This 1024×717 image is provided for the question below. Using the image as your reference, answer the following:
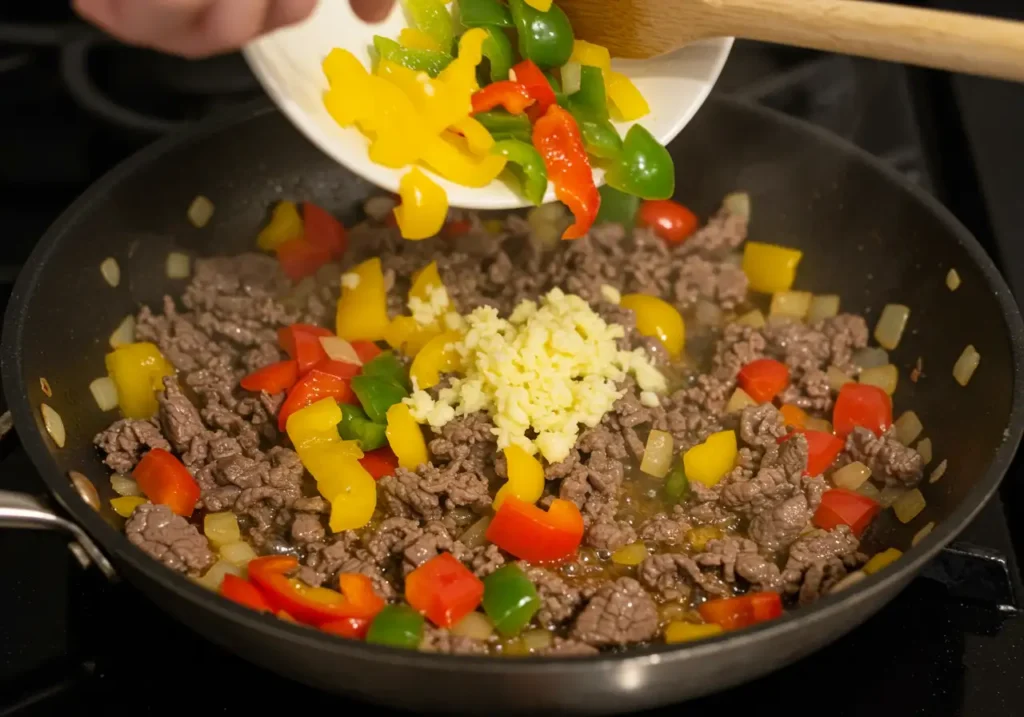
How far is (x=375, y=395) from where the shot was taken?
2.15 meters

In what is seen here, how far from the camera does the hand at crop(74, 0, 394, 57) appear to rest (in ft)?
4.62

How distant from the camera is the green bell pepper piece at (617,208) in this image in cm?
265

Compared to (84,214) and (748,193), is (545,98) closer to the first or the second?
(748,193)

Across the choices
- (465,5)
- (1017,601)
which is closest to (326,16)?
(465,5)

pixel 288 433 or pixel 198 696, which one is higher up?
pixel 288 433

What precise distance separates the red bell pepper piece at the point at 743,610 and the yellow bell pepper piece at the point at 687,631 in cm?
2

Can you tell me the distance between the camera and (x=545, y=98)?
2051mm

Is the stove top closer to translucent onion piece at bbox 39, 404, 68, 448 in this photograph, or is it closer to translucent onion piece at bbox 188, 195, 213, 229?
translucent onion piece at bbox 39, 404, 68, 448

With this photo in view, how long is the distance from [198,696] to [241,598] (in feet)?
0.61

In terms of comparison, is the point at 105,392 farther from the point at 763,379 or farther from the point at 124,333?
the point at 763,379

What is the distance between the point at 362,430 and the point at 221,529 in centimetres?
34

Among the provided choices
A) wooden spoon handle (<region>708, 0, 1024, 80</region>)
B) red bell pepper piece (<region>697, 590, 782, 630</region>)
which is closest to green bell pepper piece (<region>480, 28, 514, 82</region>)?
wooden spoon handle (<region>708, 0, 1024, 80</region>)

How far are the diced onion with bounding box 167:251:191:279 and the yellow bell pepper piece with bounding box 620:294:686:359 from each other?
107 centimetres

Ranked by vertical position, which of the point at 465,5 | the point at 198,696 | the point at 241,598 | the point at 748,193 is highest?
the point at 465,5
